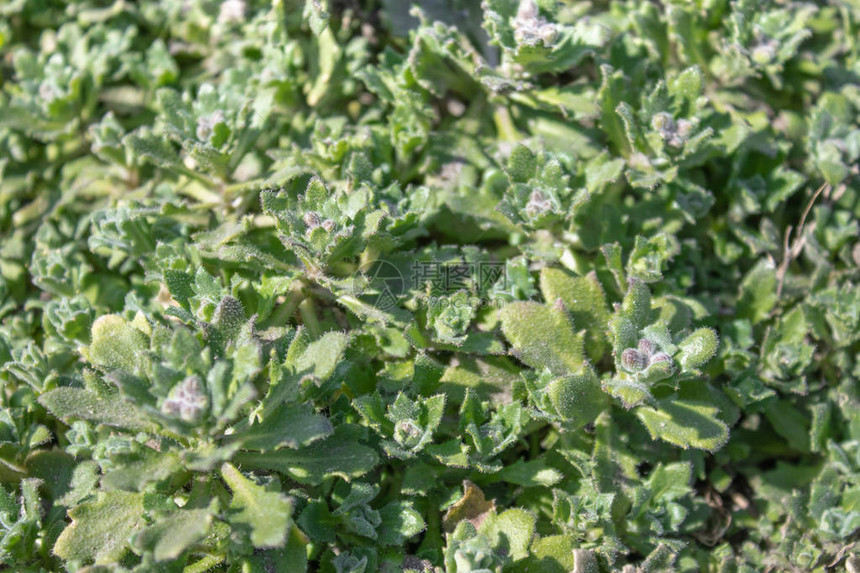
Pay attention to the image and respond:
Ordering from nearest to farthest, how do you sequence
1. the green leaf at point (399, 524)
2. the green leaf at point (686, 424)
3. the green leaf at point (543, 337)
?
1. the green leaf at point (399, 524)
2. the green leaf at point (686, 424)
3. the green leaf at point (543, 337)

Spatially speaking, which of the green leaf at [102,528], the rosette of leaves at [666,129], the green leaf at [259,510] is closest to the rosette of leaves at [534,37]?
the rosette of leaves at [666,129]

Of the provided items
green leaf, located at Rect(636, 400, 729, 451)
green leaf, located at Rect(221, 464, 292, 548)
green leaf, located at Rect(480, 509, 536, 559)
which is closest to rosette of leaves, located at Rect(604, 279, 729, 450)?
green leaf, located at Rect(636, 400, 729, 451)

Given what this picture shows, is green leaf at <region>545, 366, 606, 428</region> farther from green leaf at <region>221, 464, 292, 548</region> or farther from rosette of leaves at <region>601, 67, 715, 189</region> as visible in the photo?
green leaf at <region>221, 464, 292, 548</region>

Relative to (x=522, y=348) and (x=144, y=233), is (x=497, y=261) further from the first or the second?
(x=144, y=233)

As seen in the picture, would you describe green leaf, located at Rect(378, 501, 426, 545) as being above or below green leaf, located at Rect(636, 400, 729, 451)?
below

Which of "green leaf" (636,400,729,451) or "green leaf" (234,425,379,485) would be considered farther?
"green leaf" (636,400,729,451)

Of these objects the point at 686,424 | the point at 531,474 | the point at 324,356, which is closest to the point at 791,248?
the point at 686,424

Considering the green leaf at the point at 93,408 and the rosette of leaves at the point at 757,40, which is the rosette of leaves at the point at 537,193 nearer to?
the rosette of leaves at the point at 757,40
